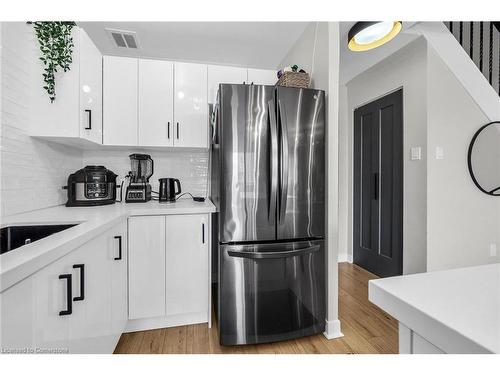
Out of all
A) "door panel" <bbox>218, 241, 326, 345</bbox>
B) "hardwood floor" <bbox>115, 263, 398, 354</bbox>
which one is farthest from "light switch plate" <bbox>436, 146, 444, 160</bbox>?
"door panel" <bbox>218, 241, 326, 345</bbox>

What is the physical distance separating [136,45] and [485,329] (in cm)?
307

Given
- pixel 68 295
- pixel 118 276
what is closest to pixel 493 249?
pixel 118 276

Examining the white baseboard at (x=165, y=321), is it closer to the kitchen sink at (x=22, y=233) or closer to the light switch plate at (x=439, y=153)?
the kitchen sink at (x=22, y=233)

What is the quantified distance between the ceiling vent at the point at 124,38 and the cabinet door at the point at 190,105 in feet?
1.86

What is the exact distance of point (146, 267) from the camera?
180 centimetres

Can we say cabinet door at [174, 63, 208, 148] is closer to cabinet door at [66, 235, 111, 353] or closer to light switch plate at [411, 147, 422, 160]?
cabinet door at [66, 235, 111, 353]

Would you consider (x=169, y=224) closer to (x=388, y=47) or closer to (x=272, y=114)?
(x=272, y=114)

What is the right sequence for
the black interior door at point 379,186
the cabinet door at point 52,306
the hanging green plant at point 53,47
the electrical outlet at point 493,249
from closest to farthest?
the cabinet door at point 52,306 → the hanging green plant at point 53,47 → the electrical outlet at point 493,249 → the black interior door at point 379,186

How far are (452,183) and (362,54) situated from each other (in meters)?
1.62

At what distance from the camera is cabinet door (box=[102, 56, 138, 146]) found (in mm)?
2098

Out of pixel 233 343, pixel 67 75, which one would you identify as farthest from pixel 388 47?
pixel 233 343

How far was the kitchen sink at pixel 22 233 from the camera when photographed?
124 centimetres

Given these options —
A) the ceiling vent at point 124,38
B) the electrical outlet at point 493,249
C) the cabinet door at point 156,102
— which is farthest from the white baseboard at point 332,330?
the ceiling vent at point 124,38

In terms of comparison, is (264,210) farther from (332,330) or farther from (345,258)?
(345,258)
